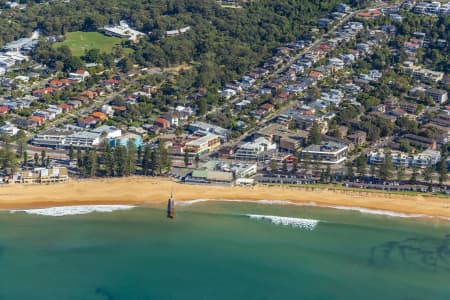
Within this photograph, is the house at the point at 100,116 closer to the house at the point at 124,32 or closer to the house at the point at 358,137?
the house at the point at 358,137

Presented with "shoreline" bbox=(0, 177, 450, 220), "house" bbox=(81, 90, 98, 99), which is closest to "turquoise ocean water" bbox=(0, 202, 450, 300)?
"shoreline" bbox=(0, 177, 450, 220)

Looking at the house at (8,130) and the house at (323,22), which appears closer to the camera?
the house at (8,130)

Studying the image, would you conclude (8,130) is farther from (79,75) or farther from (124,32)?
(124,32)

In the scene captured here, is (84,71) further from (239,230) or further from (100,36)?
(239,230)

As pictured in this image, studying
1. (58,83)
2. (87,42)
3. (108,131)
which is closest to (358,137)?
(108,131)

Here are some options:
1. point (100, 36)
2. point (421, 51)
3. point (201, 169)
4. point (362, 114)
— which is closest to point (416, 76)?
point (421, 51)

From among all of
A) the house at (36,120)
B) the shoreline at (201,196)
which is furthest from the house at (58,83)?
the shoreline at (201,196)
